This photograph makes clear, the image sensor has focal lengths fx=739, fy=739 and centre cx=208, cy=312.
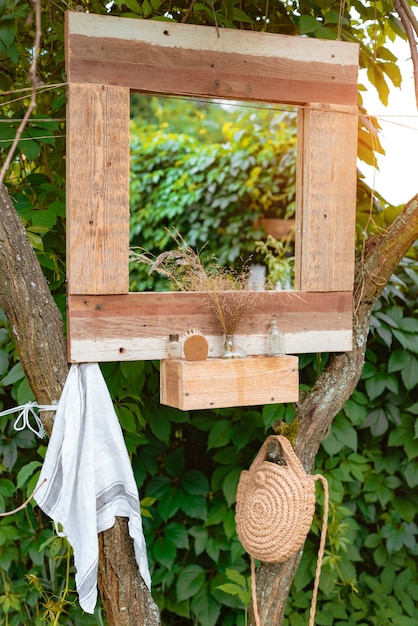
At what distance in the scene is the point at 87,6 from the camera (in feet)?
7.77

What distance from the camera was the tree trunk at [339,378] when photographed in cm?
217

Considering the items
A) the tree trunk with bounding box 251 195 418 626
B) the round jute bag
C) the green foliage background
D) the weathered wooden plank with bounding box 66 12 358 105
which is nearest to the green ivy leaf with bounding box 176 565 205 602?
the green foliage background

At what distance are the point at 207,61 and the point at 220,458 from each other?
1.35 metres

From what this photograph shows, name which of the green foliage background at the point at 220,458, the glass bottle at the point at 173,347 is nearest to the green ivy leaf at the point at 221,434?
A: the green foliage background at the point at 220,458

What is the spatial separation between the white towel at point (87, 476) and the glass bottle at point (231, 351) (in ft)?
1.09

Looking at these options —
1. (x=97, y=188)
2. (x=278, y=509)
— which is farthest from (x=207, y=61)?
(x=278, y=509)

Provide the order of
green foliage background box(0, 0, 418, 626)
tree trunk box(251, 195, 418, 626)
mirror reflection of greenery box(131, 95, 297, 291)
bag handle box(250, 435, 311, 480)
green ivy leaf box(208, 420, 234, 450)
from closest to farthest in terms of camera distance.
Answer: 1. bag handle box(250, 435, 311, 480)
2. tree trunk box(251, 195, 418, 626)
3. green foliage background box(0, 0, 418, 626)
4. green ivy leaf box(208, 420, 234, 450)
5. mirror reflection of greenery box(131, 95, 297, 291)

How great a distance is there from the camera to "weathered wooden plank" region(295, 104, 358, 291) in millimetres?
2096

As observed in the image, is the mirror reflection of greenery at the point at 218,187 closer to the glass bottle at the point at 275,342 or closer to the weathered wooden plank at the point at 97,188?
the glass bottle at the point at 275,342

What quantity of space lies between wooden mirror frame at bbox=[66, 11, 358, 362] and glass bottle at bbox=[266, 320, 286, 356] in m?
0.03

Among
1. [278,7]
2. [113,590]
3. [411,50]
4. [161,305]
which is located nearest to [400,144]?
[411,50]

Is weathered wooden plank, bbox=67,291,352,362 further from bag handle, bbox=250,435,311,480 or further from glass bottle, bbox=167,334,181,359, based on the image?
bag handle, bbox=250,435,311,480

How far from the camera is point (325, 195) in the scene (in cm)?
212

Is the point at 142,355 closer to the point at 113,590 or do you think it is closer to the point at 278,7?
the point at 113,590
